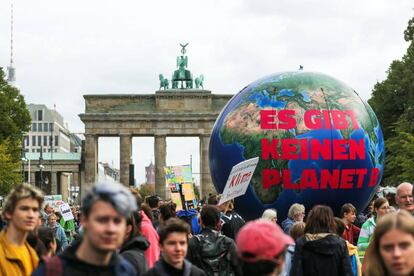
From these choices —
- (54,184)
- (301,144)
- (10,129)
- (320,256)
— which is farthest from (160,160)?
(320,256)

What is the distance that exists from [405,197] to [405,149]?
43.2m

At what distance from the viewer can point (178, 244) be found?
6957 millimetres

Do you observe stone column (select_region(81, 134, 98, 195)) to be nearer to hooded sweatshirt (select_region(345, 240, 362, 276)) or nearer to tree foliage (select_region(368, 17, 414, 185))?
tree foliage (select_region(368, 17, 414, 185))

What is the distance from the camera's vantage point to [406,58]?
60062 millimetres

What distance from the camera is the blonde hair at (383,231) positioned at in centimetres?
534

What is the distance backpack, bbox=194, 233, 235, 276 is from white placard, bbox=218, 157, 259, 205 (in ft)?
8.65

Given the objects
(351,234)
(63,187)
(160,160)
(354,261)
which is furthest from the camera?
(63,187)

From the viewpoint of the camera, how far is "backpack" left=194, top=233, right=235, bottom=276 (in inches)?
383

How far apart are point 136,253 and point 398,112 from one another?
5747cm

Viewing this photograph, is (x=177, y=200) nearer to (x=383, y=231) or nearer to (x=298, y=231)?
(x=298, y=231)

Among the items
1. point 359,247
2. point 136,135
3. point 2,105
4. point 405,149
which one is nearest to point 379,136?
point 359,247

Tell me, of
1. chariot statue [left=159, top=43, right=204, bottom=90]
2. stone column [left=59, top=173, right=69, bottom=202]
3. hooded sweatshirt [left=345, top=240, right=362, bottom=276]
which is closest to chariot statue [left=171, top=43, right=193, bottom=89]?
chariot statue [left=159, top=43, right=204, bottom=90]

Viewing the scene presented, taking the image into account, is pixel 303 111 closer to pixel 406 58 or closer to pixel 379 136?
pixel 379 136

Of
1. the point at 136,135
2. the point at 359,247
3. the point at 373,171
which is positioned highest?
the point at 136,135
